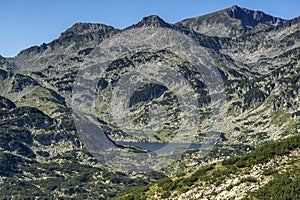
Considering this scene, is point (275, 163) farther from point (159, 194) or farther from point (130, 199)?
point (130, 199)

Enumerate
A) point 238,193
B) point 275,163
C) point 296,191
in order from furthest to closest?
point 275,163 → point 238,193 → point 296,191

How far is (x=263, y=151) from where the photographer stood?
72125 millimetres

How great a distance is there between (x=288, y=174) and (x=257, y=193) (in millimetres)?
6119

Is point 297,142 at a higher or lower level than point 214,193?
higher

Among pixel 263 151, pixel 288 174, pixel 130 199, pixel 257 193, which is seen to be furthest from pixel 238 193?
pixel 130 199

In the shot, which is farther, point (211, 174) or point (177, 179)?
point (177, 179)

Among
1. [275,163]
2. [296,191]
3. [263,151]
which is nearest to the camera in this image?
[296,191]

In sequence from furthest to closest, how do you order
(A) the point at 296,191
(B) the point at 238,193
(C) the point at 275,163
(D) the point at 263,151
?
(D) the point at 263,151, (C) the point at 275,163, (B) the point at 238,193, (A) the point at 296,191

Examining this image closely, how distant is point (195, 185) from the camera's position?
69375 millimetres

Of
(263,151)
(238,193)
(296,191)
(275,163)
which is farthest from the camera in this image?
(263,151)

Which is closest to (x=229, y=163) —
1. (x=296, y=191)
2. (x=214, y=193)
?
(x=214, y=193)

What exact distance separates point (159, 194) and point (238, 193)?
14683mm

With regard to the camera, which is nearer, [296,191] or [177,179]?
[296,191]

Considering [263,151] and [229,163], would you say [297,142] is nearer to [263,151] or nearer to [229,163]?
[263,151]
